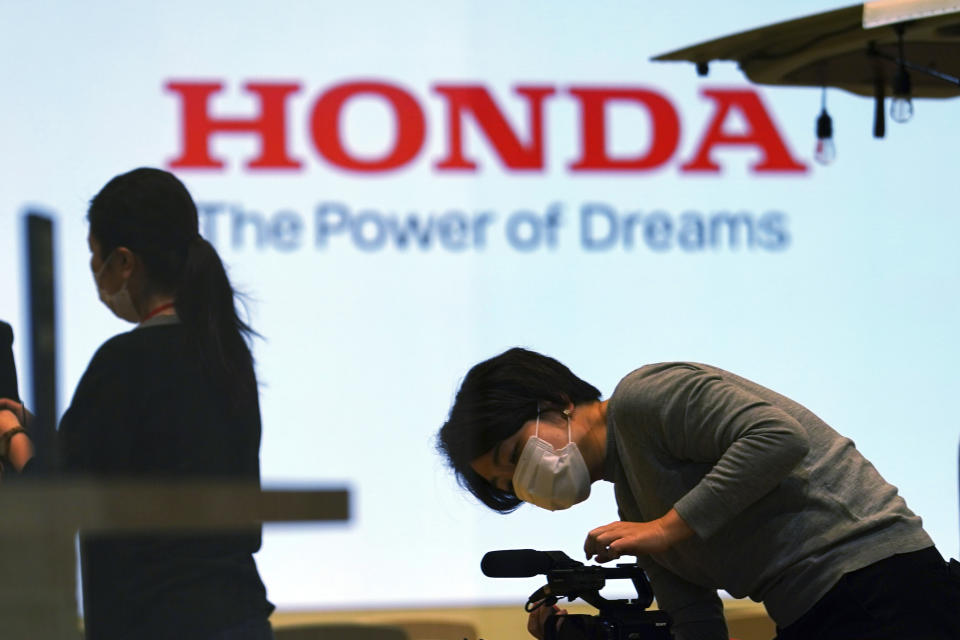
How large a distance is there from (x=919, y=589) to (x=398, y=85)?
172 cm

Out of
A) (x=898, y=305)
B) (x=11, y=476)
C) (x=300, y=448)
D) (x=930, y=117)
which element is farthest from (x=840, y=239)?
(x=11, y=476)

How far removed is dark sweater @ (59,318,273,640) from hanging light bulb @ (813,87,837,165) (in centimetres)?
178

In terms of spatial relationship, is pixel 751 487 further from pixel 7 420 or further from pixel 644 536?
pixel 7 420

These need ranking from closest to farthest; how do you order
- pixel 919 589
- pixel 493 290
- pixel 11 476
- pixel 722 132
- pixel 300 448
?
pixel 919 589, pixel 11 476, pixel 300 448, pixel 493 290, pixel 722 132

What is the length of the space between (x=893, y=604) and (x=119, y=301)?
1404 mm

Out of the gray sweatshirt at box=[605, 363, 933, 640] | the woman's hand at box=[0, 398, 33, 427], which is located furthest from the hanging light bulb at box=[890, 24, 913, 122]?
the woman's hand at box=[0, 398, 33, 427]

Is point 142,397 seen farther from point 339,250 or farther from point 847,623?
point 847,623

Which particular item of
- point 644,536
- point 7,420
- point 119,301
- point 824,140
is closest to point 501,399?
point 644,536

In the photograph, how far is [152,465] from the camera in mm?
2191

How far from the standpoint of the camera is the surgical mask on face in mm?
2137

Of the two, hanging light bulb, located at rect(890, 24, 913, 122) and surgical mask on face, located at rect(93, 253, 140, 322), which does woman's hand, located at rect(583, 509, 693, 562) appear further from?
hanging light bulb, located at rect(890, 24, 913, 122)

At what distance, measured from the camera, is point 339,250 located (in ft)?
9.07

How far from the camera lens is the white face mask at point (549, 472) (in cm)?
186

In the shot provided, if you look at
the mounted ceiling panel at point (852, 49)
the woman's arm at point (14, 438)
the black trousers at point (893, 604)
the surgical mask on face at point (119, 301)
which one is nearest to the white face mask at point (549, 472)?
the black trousers at point (893, 604)
